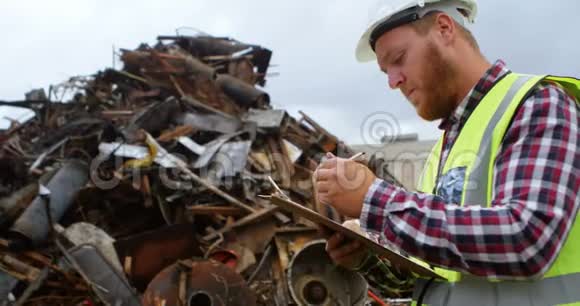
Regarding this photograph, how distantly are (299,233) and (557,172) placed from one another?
5046 millimetres

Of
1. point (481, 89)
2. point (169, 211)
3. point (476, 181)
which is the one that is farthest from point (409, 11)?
point (169, 211)

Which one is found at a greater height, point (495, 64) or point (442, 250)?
point (495, 64)

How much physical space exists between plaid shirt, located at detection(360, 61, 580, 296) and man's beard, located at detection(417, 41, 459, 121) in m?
0.22

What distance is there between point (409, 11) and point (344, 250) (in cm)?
62

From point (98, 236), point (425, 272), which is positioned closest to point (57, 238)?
point (98, 236)

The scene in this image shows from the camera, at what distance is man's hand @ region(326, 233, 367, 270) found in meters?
1.32

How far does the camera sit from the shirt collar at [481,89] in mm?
1238

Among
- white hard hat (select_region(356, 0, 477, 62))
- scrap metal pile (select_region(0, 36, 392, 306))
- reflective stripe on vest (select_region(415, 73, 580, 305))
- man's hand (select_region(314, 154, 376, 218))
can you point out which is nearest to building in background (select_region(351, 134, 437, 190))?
scrap metal pile (select_region(0, 36, 392, 306))

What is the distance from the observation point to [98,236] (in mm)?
5719

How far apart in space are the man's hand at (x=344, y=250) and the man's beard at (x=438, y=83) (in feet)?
1.27

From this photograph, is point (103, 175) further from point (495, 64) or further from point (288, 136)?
point (495, 64)

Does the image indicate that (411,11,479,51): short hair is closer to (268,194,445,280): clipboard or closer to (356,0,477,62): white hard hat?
(356,0,477,62): white hard hat

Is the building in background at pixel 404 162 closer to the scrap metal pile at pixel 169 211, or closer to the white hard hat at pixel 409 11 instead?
the scrap metal pile at pixel 169 211

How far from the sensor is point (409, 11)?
129cm
